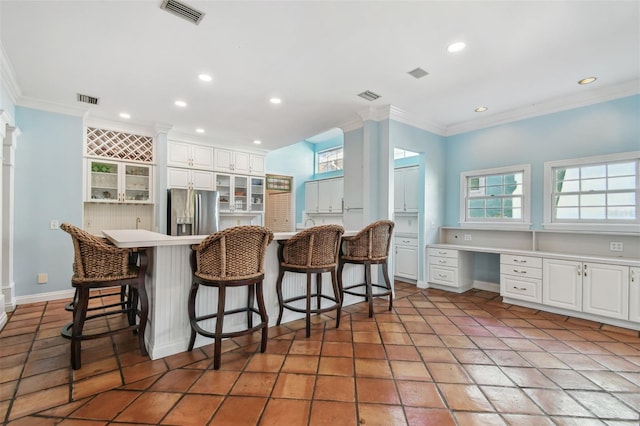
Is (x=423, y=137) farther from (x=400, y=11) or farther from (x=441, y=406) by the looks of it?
(x=441, y=406)

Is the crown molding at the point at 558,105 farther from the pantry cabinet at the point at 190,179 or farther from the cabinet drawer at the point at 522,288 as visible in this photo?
the pantry cabinet at the point at 190,179

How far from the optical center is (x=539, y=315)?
3.39 m

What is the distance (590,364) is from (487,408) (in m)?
1.22

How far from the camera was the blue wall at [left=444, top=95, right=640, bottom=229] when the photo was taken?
3398 mm

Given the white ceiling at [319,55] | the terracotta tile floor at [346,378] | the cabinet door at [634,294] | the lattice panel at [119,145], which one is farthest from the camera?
the lattice panel at [119,145]

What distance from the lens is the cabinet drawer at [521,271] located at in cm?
356

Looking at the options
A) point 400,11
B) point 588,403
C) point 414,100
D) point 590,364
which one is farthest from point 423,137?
point 588,403

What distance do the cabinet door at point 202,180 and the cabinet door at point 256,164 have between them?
35.3 inches

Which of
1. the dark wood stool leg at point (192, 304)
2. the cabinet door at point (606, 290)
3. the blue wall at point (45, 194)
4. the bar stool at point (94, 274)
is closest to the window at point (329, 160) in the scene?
the blue wall at point (45, 194)

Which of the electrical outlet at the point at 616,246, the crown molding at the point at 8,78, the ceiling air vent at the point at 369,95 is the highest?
the ceiling air vent at the point at 369,95

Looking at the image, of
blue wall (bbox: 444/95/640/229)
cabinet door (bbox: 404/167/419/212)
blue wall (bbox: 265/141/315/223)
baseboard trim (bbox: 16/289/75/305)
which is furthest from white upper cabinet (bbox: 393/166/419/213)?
baseboard trim (bbox: 16/289/75/305)

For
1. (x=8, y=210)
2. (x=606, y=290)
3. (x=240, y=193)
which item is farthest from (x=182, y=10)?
(x=606, y=290)

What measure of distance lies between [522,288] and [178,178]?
18.1 ft

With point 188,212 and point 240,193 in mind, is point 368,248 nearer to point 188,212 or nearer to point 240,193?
point 188,212
